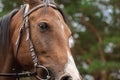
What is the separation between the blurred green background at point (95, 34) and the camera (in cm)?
1510

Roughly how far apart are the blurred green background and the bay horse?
423 inches

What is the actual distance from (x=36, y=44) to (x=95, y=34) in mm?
13740

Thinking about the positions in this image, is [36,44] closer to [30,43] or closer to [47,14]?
[30,43]

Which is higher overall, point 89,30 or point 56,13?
point 56,13

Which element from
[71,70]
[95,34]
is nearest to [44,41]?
Result: [71,70]

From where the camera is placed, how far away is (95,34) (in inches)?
674

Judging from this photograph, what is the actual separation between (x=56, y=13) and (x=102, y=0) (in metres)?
13.4

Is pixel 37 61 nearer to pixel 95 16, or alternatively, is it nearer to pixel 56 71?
pixel 56 71

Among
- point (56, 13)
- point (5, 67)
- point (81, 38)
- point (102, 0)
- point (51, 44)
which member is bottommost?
point (81, 38)

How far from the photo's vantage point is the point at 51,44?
341 centimetres

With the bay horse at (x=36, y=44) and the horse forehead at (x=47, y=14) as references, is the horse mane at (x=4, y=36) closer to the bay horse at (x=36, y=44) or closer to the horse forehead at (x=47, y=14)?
the bay horse at (x=36, y=44)

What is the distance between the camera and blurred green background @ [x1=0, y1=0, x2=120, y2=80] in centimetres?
1510

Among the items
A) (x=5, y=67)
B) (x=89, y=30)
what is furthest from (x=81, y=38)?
(x=5, y=67)

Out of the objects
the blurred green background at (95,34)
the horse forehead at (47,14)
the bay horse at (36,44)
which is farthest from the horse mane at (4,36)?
the blurred green background at (95,34)
